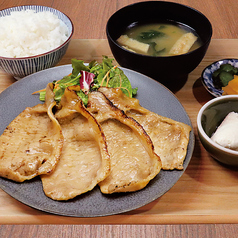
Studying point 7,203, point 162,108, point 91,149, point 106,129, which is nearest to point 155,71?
point 162,108

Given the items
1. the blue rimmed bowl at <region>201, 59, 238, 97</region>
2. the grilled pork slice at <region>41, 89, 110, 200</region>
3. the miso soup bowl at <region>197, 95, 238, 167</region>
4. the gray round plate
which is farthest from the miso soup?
the grilled pork slice at <region>41, 89, 110, 200</region>

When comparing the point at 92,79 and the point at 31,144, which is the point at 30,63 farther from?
the point at 31,144

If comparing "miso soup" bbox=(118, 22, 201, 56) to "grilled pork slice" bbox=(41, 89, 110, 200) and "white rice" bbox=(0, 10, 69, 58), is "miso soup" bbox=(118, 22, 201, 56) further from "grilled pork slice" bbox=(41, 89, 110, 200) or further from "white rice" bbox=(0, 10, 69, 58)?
"grilled pork slice" bbox=(41, 89, 110, 200)

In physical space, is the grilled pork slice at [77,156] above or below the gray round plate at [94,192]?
above

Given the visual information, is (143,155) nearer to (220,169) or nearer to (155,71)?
(220,169)

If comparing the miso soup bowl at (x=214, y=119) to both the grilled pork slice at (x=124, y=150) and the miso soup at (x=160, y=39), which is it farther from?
the miso soup at (x=160, y=39)

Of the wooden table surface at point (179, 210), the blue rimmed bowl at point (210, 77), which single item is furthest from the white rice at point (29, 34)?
the blue rimmed bowl at point (210, 77)

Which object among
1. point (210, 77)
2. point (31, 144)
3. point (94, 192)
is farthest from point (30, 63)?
point (210, 77)

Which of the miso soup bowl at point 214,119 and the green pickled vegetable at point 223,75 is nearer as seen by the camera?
the miso soup bowl at point 214,119
